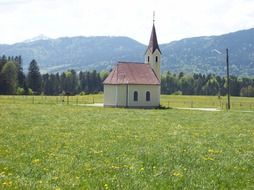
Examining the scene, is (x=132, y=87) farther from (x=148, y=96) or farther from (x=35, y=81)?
(x=35, y=81)

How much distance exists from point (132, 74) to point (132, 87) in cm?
230

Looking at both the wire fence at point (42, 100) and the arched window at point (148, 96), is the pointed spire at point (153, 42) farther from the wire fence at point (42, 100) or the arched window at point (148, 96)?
the wire fence at point (42, 100)

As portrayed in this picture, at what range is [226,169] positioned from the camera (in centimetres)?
1458

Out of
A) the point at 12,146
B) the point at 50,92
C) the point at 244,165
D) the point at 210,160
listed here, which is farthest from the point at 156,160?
the point at 50,92

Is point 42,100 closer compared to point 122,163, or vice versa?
point 122,163

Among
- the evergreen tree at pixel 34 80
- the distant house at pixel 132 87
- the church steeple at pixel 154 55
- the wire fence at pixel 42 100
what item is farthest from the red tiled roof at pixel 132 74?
the evergreen tree at pixel 34 80

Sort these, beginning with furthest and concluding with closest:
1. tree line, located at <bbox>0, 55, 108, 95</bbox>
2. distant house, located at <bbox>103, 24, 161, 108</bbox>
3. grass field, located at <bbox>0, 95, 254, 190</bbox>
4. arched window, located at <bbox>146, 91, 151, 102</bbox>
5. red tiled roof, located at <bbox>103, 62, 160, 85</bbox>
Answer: tree line, located at <bbox>0, 55, 108, 95</bbox> → arched window, located at <bbox>146, 91, 151, 102</bbox> → red tiled roof, located at <bbox>103, 62, 160, 85</bbox> → distant house, located at <bbox>103, 24, 161, 108</bbox> → grass field, located at <bbox>0, 95, 254, 190</bbox>

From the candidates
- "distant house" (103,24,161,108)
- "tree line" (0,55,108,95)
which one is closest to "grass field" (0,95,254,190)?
"distant house" (103,24,161,108)

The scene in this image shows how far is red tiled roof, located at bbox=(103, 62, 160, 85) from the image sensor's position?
254 feet

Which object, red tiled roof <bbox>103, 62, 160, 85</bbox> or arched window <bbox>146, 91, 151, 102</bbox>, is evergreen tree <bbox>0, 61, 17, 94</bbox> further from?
arched window <bbox>146, 91, 151, 102</bbox>

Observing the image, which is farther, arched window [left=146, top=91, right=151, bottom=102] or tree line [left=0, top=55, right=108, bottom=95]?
tree line [left=0, top=55, right=108, bottom=95]

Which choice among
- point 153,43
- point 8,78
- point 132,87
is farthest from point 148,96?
point 8,78

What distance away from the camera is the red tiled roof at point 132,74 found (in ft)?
254

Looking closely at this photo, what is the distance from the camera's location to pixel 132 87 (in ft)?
254
